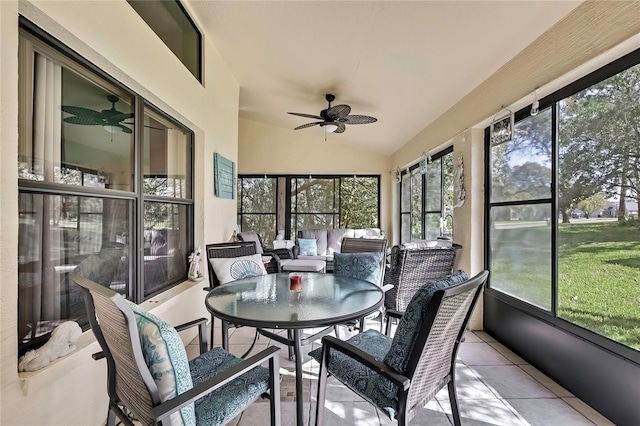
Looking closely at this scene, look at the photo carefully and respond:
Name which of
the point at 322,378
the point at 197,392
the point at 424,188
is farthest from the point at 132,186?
the point at 424,188

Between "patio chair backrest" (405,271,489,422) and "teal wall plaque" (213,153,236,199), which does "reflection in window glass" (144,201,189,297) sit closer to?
"teal wall plaque" (213,153,236,199)

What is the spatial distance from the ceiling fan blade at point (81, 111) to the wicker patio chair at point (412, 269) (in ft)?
8.49

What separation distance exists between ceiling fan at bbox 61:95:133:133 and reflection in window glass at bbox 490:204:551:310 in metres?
3.30

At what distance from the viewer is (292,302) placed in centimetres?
170

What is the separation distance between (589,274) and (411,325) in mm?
1665

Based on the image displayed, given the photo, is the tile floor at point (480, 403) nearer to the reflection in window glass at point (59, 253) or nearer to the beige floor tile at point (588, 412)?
the beige floor tile at point (588, 412)

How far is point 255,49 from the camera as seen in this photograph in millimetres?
3146

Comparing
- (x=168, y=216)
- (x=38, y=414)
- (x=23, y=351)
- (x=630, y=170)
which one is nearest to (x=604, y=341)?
(x=630, y=170)

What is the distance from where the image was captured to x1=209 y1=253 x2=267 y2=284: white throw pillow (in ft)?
7.77

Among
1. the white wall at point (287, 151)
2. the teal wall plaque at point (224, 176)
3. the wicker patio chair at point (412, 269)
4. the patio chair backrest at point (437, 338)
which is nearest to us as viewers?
the patio chair backrest at point (437, 338)

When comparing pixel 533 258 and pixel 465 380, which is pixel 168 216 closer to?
pixel 465 380

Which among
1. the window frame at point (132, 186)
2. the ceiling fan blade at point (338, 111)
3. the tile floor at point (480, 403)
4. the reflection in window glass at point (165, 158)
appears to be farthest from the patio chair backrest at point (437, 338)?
the ceiling fan blade at point (338, 111)

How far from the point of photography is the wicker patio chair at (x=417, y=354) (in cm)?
111

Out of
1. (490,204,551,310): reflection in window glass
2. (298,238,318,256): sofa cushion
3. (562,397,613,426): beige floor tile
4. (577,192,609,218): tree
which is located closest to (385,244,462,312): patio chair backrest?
(490,204,551,310): reflection in window glass
